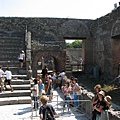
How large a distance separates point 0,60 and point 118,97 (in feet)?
28.4

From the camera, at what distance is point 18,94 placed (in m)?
12.5

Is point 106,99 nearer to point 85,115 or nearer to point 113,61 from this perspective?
point 85,115

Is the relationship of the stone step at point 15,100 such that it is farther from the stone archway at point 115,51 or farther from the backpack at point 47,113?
the stone archway at point 115,51

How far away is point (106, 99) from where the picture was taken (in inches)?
268

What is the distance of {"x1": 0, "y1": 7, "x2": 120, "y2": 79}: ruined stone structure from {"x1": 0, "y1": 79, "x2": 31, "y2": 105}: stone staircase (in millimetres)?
6457

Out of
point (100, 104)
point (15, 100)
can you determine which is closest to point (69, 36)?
point (15, 100)

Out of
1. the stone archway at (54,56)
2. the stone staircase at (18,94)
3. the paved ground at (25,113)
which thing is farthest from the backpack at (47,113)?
the stone archway at (54,56)

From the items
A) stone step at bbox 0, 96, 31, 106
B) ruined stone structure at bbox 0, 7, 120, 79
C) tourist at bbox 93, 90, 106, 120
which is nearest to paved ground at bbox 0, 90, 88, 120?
stone step at bbox 0, 96, 31, 106

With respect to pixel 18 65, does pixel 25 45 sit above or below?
above

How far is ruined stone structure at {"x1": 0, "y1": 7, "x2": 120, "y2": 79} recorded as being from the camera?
68.7 ft

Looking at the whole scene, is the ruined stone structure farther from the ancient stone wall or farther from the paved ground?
the paved ground

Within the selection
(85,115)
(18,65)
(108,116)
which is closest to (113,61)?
(18,65)

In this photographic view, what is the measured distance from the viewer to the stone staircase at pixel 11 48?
16844 mm

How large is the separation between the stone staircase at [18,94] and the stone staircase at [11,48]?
217cm
